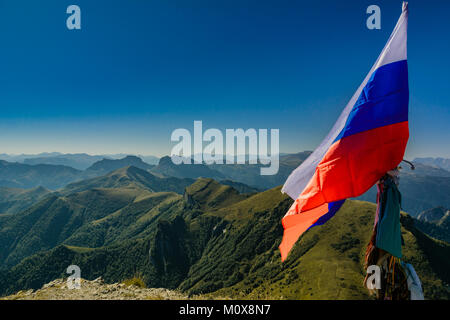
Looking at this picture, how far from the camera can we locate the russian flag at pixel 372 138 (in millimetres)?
6332

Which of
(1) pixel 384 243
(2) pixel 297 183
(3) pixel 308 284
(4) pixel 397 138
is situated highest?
(4) pixel 397 138

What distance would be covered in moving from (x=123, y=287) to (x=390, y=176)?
15.6 metres

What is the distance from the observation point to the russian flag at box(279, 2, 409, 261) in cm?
633

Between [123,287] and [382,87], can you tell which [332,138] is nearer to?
[382,87]

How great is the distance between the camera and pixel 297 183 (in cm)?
806

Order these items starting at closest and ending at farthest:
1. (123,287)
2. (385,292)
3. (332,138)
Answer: (385,292), (332,138), (123,287)

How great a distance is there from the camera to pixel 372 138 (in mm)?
6461

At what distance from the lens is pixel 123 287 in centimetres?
1466

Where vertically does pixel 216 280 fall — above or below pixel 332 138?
below

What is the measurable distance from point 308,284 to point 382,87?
475ft

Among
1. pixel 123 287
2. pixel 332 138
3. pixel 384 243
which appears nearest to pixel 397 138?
pixel 332 138
